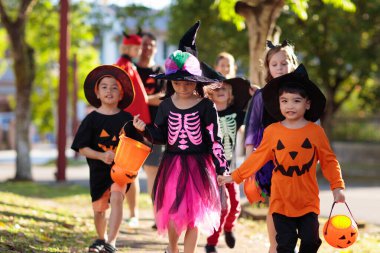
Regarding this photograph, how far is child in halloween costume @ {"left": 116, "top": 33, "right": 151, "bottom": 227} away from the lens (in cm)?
887

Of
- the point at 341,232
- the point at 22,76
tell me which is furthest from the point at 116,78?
the point at 22,76

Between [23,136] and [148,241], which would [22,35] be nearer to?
[23,136]

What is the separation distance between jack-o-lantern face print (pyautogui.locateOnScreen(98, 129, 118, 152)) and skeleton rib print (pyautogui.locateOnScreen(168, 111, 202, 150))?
3.45ft

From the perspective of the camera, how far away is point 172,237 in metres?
6.27

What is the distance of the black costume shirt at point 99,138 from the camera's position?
713 centimetres

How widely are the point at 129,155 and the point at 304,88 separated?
1.56 m

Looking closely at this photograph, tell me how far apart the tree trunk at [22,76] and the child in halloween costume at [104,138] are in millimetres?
9832

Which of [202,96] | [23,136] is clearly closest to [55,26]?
[23,136]

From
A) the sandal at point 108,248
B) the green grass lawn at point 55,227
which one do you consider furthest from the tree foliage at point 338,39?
the sandal at point 108,248

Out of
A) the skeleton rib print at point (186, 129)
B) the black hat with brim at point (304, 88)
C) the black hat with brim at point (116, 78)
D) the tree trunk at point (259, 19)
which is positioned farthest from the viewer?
the tree trunk at point (259, 19)

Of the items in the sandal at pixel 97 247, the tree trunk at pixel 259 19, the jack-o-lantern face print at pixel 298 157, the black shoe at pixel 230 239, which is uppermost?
the tree trunk at pixel 259 19

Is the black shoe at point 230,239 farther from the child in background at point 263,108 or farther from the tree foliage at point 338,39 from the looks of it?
the tree foliage at point 338,39

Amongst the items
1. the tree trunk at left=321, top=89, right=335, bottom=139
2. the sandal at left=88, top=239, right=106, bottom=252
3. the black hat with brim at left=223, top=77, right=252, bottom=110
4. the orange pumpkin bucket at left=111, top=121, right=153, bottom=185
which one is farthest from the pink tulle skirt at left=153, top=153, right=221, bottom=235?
the tree trunk at left=321, top=89, right=335, bottom=139

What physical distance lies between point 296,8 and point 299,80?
5.55 meters
